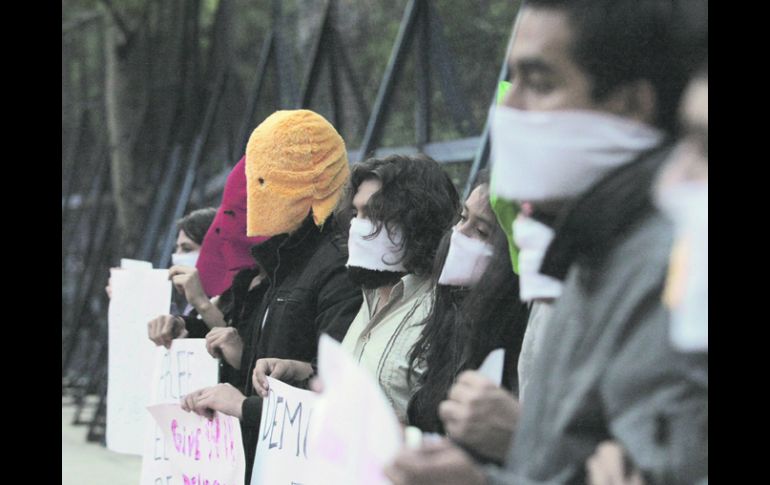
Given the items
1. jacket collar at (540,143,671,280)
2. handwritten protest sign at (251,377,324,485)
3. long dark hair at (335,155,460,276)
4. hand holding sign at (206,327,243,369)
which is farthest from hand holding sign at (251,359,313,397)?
jacket collar at (540,143,671,280)

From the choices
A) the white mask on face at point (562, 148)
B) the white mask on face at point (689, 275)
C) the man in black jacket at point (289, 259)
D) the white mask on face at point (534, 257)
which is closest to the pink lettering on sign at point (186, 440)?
the man in black jacket at point (289, 259)

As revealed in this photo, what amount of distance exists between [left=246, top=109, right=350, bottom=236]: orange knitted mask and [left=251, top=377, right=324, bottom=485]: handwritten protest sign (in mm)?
723

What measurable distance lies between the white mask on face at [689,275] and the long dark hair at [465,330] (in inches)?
49.3

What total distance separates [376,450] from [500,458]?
0.22 metres

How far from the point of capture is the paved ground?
9.05m

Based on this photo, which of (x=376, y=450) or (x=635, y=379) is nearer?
(x=635, y=379)

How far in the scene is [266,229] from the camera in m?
4.42

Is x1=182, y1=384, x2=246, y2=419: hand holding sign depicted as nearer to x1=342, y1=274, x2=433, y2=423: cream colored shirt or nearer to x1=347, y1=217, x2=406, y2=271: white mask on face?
x1=342, y1=274, x2=433, y2=423: cream colored shirt

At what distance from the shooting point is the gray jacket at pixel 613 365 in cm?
165

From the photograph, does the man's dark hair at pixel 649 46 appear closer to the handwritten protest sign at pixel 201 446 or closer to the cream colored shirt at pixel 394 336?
the cream colored shirt at pixel 394 336

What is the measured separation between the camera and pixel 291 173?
4.49 meters

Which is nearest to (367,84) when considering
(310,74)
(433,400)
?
(310,74)

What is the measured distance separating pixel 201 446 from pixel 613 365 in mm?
2813
